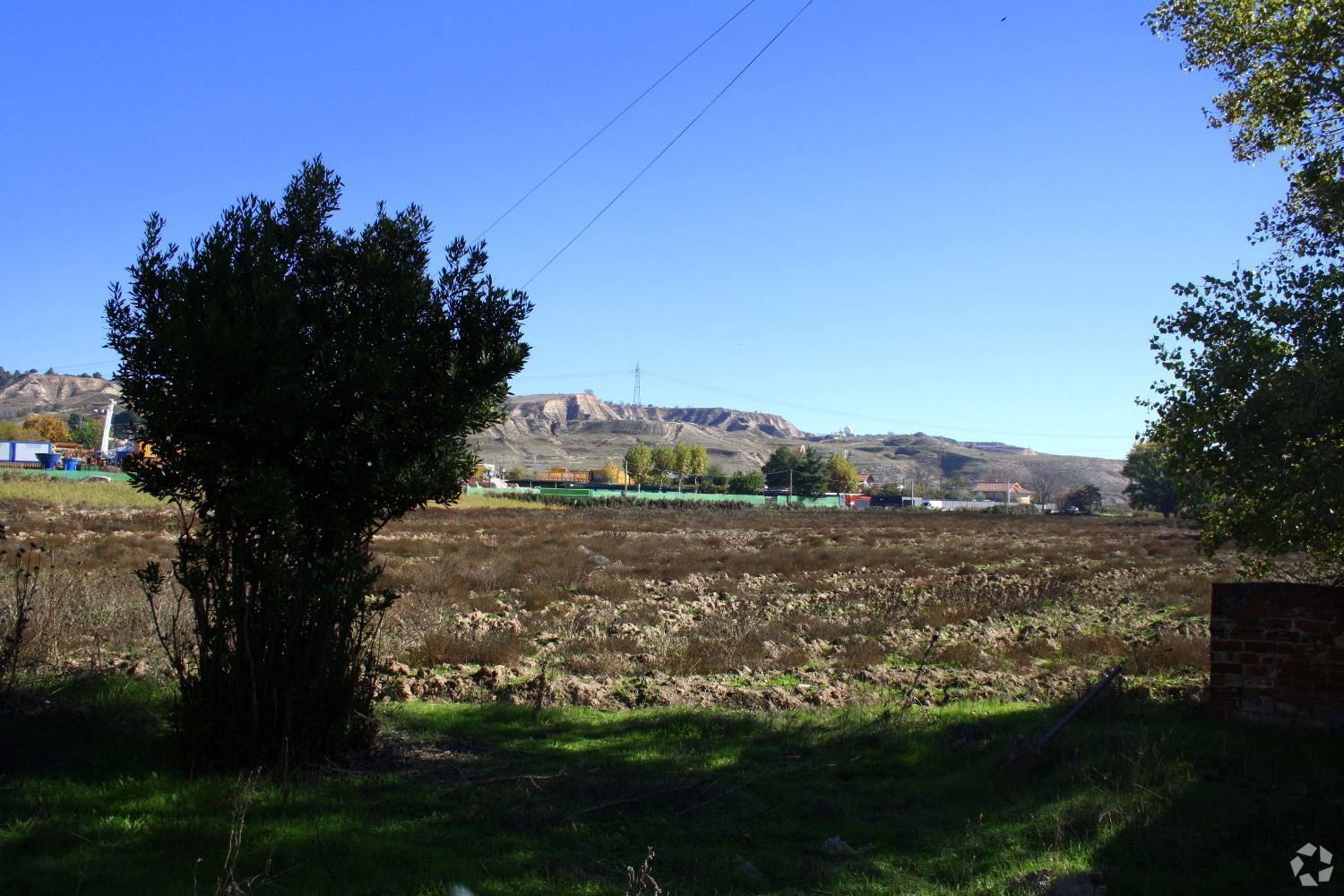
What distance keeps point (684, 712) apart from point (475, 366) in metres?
3.88

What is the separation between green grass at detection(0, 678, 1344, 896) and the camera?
5090mm

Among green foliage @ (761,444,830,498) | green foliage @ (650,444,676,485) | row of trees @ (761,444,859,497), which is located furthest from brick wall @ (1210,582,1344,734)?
green foliage @ (650,444,676,485)

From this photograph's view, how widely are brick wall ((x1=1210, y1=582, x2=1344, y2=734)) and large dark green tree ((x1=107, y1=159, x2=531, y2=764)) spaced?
6.33 metres

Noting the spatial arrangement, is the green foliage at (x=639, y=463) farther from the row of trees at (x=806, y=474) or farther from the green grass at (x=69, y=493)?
the green grass at (x=69, y=493)

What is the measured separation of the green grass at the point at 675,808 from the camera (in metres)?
5.09

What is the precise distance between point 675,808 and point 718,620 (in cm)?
969

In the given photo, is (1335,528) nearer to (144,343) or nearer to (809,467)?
(144,343)

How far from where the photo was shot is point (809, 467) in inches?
5655

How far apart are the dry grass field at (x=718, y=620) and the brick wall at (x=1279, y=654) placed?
143 cm

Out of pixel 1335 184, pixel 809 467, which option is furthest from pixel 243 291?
pixel 809 467

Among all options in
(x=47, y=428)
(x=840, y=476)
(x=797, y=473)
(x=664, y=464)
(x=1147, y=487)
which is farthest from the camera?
(x=840, y=476)
